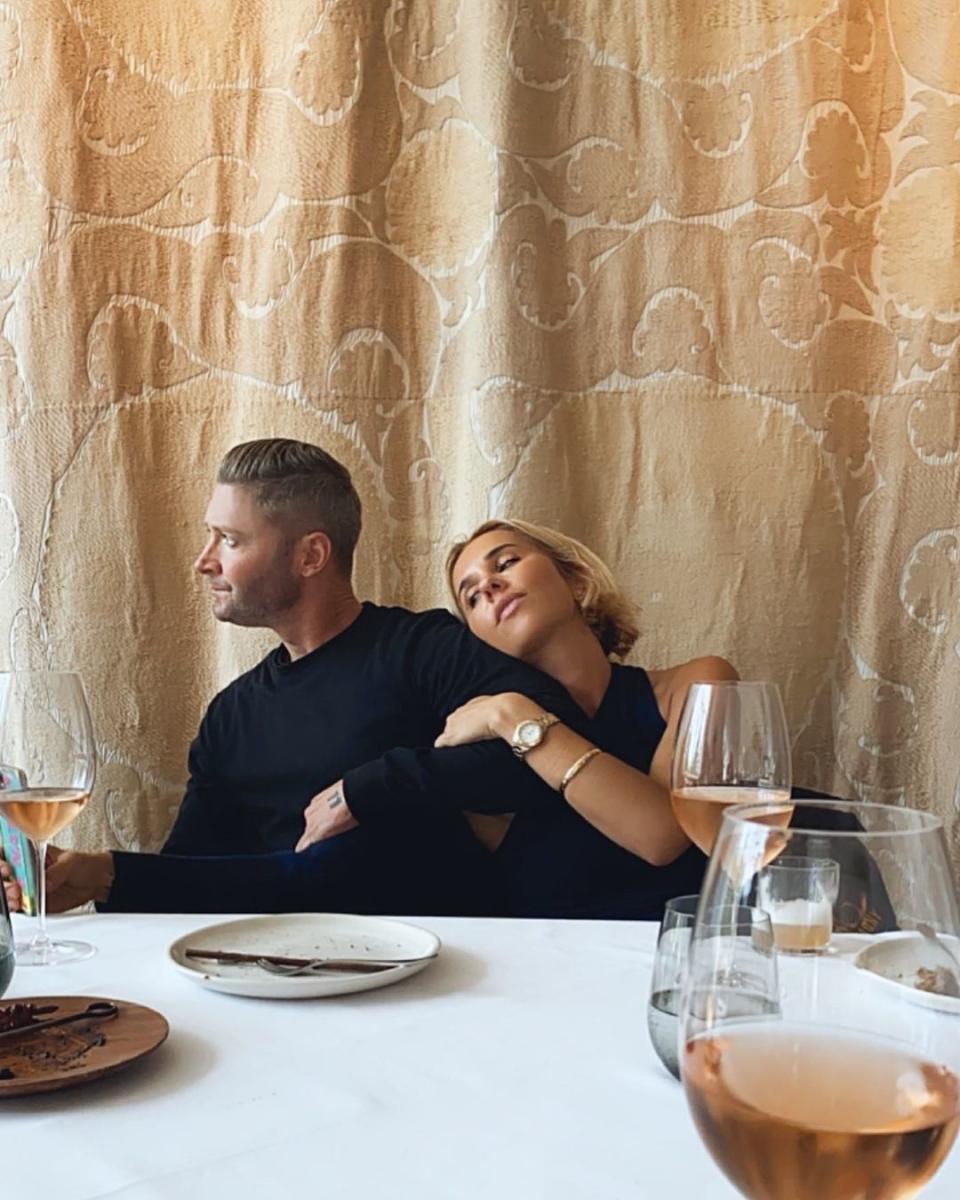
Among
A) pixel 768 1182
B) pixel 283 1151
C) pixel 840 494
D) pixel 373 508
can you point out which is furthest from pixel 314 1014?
pixel 840 494

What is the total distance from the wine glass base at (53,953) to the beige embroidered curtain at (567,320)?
0.98 m

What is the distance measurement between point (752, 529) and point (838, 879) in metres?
1.54

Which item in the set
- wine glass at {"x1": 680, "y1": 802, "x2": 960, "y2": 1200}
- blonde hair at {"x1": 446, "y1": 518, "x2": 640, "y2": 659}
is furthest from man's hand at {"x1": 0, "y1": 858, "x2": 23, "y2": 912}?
wine glass at {"x1": 680, "y1": 802, "x2": 960, "y2": 1200}

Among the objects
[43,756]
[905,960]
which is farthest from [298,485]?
[905,960]

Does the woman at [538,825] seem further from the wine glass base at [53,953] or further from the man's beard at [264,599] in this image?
the wine glass base at [53,953]

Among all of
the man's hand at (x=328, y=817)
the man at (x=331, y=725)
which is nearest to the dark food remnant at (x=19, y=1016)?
the man at (x=331, y=725)

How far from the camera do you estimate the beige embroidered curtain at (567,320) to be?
74.4 inches

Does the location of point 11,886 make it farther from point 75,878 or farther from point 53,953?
point 53,953

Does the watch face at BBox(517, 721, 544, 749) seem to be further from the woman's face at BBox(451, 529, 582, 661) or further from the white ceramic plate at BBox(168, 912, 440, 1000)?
the white ceramic plate at BBox(168, 912, 440, 1000)

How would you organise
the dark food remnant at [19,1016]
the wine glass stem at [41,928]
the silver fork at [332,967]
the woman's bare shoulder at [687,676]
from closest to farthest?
the dark food remnant at [19,1016]
the silver fork at [332,967]
the wine glass stem at [41,928]
the woman's bare shoulder at [687,676]

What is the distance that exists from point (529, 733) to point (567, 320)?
2.35 ft

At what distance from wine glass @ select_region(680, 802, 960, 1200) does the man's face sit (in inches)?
53.9

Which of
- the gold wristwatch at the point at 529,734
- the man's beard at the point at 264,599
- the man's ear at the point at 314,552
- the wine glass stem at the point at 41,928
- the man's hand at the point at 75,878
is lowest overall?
the man's hand at the point at 75,878

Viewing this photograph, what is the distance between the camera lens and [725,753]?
35.2 inches
